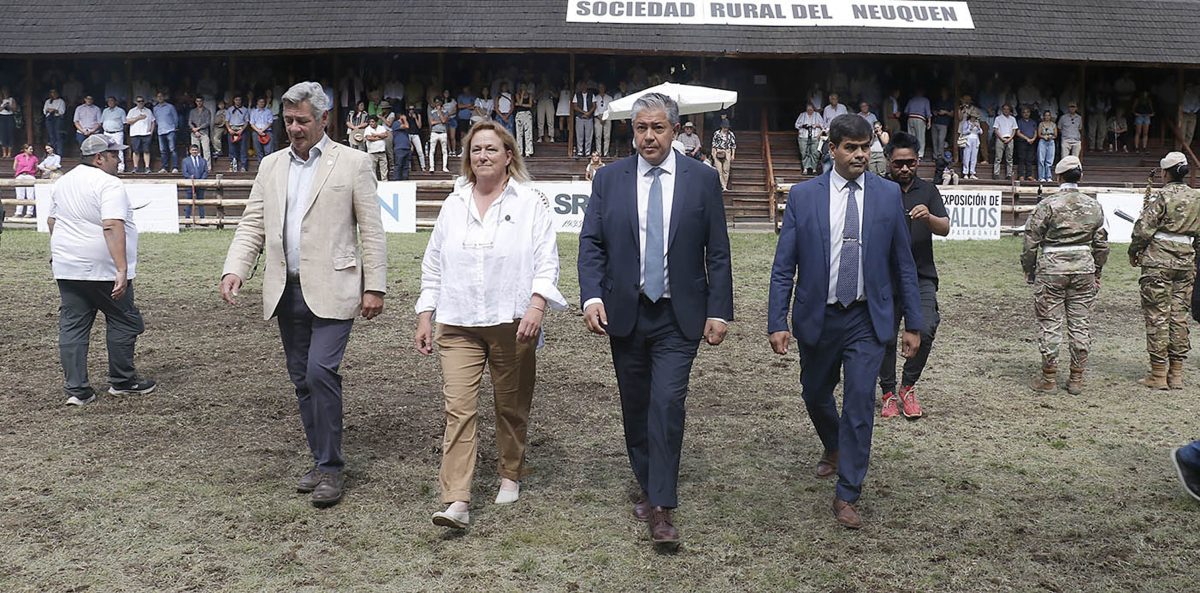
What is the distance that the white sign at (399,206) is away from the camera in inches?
728

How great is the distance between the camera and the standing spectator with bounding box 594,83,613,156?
910 inches

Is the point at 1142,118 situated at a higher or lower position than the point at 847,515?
higher

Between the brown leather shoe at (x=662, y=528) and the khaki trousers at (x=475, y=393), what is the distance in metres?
0.81

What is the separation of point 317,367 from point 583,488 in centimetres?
139

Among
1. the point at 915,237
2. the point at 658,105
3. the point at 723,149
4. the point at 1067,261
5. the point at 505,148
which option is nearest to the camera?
the point at 658,105

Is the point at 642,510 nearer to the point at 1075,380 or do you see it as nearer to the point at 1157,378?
the point at 1075,380

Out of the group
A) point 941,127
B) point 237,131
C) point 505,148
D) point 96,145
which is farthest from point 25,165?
point 505,148

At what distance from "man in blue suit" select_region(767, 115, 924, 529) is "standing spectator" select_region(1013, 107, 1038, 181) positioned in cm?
1932

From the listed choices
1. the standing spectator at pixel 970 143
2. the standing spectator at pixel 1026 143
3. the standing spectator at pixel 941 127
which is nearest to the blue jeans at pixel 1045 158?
the standing spectator at pixel 1026 143

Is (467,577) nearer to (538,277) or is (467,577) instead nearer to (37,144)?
(538,277)

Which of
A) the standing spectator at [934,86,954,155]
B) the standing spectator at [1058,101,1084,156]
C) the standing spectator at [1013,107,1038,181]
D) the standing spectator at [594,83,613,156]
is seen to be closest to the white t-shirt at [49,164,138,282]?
the standing spectator at [594,83,613,156]

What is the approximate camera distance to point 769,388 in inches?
309

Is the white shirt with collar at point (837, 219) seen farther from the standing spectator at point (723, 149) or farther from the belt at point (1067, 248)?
the standing spectator at point (723, 149)

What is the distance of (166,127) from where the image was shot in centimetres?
2328
